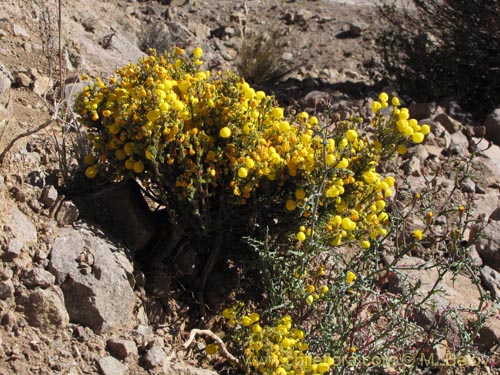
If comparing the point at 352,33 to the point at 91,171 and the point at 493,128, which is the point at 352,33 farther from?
the point at 91,171

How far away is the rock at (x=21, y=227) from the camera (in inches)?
116

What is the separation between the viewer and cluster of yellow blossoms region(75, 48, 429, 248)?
10.3ft

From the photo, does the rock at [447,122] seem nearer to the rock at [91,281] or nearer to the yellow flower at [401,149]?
the yellow flower at [401,149]

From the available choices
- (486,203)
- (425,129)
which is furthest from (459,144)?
(425,129)

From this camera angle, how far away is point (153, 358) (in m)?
2.95

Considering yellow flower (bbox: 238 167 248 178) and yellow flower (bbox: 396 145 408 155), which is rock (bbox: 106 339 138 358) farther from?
yellow flower (bbox: 396 145 408 155)

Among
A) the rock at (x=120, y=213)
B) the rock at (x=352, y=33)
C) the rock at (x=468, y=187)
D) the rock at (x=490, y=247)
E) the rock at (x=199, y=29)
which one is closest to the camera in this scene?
the rock at (x=120, y=213)

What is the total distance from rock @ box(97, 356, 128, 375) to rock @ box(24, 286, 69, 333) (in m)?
0.22

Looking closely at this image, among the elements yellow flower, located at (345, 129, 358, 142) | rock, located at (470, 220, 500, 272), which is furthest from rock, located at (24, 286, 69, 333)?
rock, located at (470, 220, 500, 272)

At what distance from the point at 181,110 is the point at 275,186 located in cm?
55

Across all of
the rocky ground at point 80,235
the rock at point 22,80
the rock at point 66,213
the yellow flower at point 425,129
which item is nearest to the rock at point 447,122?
the rocky ground at point 80,235

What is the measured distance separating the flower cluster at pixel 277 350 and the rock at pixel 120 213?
22.6 inches

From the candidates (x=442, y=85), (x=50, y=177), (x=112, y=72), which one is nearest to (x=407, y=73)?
(x=442, y=85)

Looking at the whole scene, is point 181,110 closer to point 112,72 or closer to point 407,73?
point 112,72
